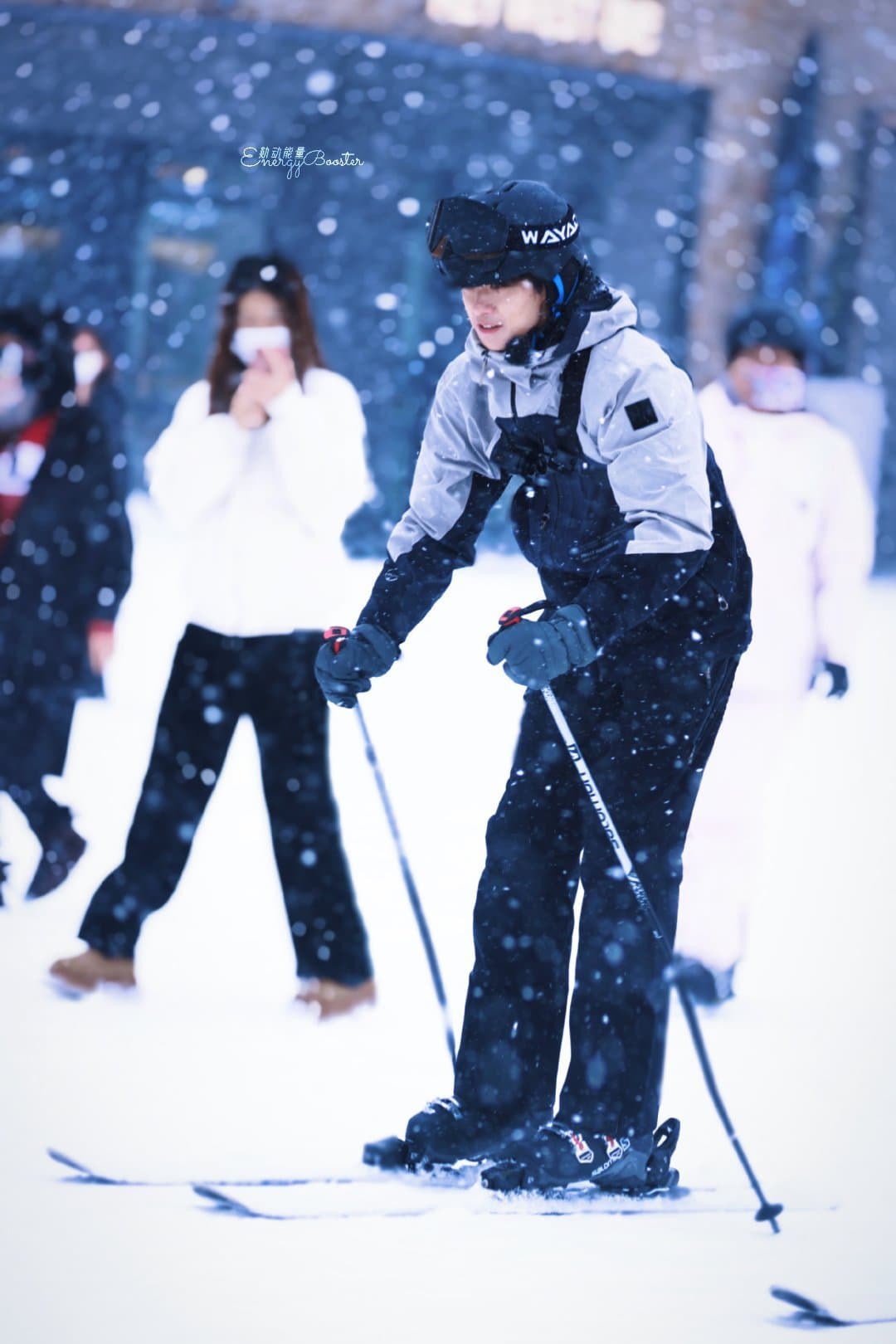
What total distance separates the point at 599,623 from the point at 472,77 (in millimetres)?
8033

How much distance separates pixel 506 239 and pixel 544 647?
621 millimetres

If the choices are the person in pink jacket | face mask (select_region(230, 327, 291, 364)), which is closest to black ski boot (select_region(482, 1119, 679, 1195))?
the person in pink jacket

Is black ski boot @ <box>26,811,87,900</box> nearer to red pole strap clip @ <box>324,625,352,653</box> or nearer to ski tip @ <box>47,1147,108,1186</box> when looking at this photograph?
ski tip @ <box>47,1147,108,1186</box>

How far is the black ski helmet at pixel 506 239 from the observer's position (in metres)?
2.19

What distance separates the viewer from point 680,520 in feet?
7.17

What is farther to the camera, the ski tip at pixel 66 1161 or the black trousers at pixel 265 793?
the black trousers at pixel 265 793

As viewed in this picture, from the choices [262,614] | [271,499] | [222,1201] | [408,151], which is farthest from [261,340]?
[408,151]

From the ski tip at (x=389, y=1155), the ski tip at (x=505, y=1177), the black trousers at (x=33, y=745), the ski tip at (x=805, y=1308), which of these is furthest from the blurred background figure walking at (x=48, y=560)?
the ski tip at (x=805, y=1308)

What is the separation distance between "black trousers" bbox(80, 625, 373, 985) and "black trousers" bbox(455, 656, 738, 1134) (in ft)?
2.33

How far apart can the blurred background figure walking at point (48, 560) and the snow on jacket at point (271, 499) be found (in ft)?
1.95

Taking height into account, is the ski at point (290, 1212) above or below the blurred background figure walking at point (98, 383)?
below

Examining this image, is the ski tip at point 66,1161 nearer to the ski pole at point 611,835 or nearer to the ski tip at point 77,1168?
the ski tip at point 77,1168

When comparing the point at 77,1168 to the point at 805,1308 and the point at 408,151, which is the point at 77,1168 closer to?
the point at 805,1308

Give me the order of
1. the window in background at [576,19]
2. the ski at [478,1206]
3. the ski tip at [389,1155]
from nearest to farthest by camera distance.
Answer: the ski at [478,1206]
the ski tip at [389,1155]
the window in background at [576,19]
